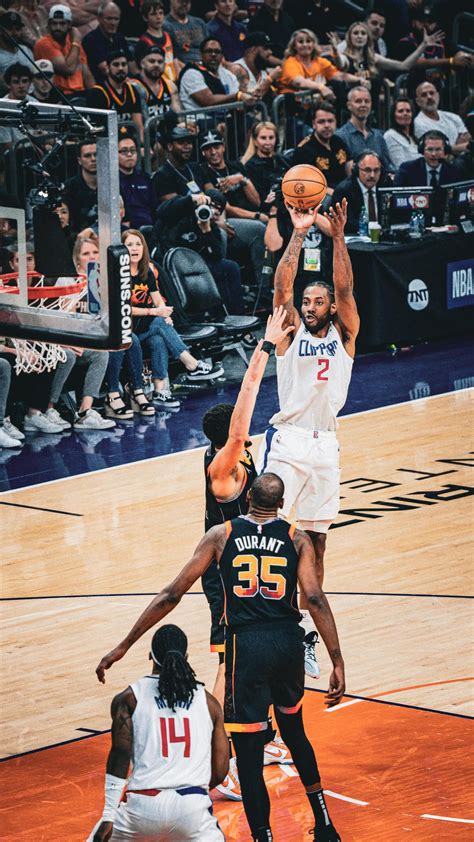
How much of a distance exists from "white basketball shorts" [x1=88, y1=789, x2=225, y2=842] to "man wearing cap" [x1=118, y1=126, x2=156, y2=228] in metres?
10.9

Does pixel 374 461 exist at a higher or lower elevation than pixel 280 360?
lower

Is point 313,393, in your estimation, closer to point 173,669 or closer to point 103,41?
point 173,669

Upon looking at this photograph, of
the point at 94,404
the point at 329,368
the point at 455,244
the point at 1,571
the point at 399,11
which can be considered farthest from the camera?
the point at 399,11

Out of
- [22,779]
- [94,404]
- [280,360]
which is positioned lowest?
[94,404]

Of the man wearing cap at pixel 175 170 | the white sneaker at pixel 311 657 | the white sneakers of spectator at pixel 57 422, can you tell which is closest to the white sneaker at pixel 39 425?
the white sneakers of spectator at pixel 57 422

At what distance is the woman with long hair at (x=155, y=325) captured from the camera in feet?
48.4

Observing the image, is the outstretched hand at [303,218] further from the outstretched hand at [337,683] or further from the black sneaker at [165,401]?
the black sneaker at [165,401]

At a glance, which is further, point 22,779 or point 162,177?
point 162,177

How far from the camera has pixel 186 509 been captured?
12422 mm

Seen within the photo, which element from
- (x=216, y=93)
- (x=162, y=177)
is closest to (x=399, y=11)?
(x=216, y=93)

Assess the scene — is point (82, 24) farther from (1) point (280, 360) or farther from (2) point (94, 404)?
(1) point (280, 360)

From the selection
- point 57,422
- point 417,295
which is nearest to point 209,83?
point 417,295

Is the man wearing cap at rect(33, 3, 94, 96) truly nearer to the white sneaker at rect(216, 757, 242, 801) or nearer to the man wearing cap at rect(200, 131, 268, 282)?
the man wearing cap at rect(200, 131, 268, 282)

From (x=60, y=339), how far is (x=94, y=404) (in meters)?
7.46
